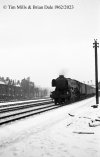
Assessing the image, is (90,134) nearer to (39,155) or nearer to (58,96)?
(39,155)

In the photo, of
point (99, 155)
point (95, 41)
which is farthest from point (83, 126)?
point (95, 41)

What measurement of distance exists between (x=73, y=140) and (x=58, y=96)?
19.9 m

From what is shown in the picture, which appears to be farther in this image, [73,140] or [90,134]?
[90,134]

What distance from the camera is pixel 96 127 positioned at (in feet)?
34.0

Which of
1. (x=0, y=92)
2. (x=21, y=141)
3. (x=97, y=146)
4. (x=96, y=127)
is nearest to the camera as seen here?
(x=97, y=146)

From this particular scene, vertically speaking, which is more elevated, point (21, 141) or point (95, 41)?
point (95, 41)

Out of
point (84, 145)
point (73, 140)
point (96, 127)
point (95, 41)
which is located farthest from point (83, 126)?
point (95, 41)

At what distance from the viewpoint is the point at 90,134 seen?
8836 mm

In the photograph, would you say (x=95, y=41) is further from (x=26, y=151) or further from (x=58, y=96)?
(x=26, y=151)

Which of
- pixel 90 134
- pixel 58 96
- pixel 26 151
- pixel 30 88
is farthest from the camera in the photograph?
pixel 30 88

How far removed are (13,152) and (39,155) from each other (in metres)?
0.77

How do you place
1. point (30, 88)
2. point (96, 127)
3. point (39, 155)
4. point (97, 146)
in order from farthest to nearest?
point (30, 88), point (96, 127), point (97, 146), point (39, 155)

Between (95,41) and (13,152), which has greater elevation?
(95,41)

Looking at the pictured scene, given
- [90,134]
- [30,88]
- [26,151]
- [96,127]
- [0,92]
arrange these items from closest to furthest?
1. [26,151]
2. [90,134]
3. [96,127]
4. [0,92]
5. [30,88]
